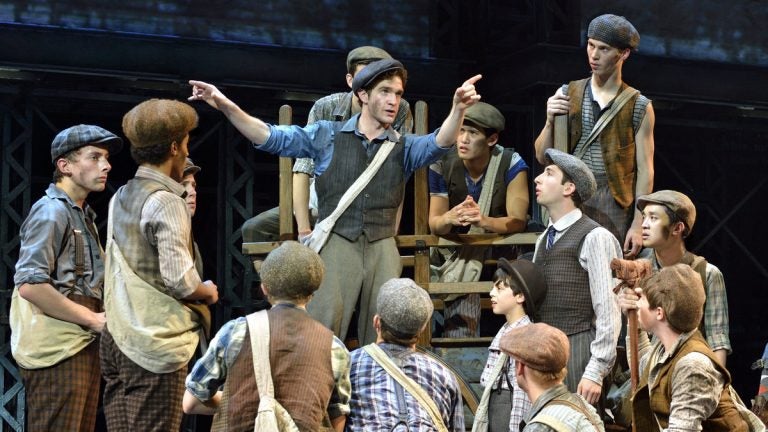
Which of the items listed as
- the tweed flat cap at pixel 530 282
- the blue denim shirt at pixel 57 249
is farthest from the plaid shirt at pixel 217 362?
the tweed flat cap at pixel 530 282

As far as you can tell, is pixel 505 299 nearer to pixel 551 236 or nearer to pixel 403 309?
pixel 551 236

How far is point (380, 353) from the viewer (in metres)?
5.63

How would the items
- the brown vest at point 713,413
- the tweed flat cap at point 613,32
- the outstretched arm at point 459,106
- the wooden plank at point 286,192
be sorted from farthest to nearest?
the wooden plank at point 286,192
the tweed flat cap at point 613,32
the outstretched arm at point 459,106
the brown vest at point 713,413

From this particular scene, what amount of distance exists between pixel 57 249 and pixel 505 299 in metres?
2.20

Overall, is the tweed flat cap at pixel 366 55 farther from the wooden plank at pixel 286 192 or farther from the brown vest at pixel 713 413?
the brown vest at pixel 713 413

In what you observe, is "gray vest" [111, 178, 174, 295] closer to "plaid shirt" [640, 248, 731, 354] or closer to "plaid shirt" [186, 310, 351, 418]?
"plaid shirt" [186, 310, 351, 418]

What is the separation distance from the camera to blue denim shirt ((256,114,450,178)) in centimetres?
691

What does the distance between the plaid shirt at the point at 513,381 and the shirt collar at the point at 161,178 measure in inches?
67.1

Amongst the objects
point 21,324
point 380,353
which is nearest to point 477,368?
point 380,353

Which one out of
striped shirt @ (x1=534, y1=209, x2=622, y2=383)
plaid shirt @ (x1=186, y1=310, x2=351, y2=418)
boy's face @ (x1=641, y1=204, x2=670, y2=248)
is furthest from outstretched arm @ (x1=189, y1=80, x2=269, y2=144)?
boy's face @ (x1=641, y1=204, x2=670, y2=248)

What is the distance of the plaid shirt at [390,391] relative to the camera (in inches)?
219

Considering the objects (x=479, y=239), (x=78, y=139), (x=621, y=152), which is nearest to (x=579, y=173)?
(x=621, y=152)

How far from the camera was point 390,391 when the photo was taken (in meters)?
5.59

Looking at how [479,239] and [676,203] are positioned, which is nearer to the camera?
[676,203]
